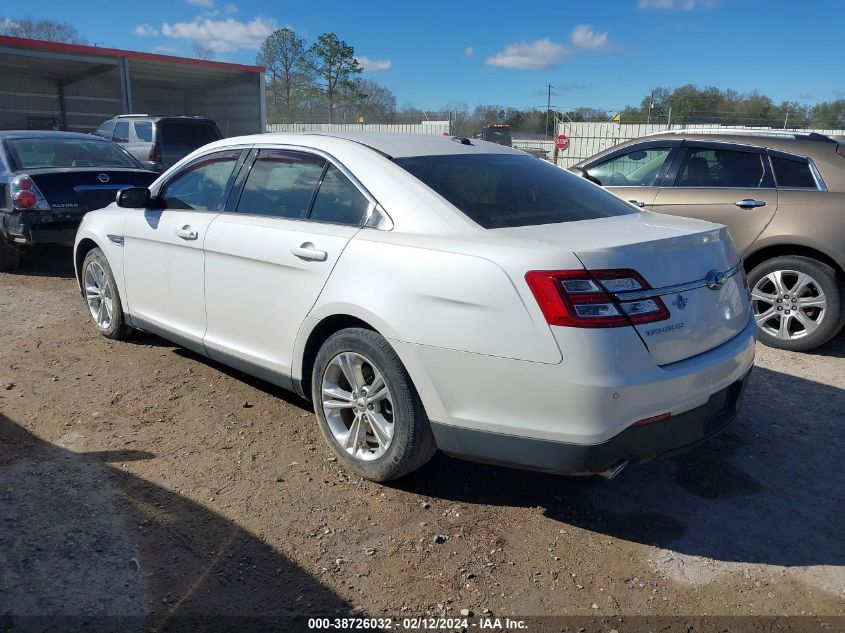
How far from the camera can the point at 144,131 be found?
15.4m

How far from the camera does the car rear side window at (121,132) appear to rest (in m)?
16.0

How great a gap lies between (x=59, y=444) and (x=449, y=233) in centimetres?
244

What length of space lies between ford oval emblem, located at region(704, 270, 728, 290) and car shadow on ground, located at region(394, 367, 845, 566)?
3.44 ft

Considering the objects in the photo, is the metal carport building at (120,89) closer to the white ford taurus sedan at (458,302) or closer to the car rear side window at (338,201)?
the white ford taurus sedan at (458,302)

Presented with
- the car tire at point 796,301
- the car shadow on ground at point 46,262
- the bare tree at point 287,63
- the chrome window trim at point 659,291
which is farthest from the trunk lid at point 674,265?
the bare tree at point 287,63

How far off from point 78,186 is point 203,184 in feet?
13.6

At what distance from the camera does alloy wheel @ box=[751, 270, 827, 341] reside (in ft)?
18.0

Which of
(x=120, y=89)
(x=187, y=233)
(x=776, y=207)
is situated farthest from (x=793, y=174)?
(x=120, y=89)

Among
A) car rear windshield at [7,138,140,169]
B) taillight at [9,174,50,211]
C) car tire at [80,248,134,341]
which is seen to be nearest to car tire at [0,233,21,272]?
taillight at [9,174,50,211]

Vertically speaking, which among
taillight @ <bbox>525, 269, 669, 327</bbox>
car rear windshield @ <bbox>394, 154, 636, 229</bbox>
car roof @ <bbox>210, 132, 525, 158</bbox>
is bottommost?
taillight @ <bbox>525, 269, 669, 327</bbox>

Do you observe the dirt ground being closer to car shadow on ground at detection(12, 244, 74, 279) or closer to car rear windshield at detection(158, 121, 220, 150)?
car shadow on ground at detection(12, 244, 74, 279)

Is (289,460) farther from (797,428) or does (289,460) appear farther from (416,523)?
(797,428)

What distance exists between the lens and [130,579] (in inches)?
106

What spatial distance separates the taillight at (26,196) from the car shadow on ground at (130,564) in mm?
4912
